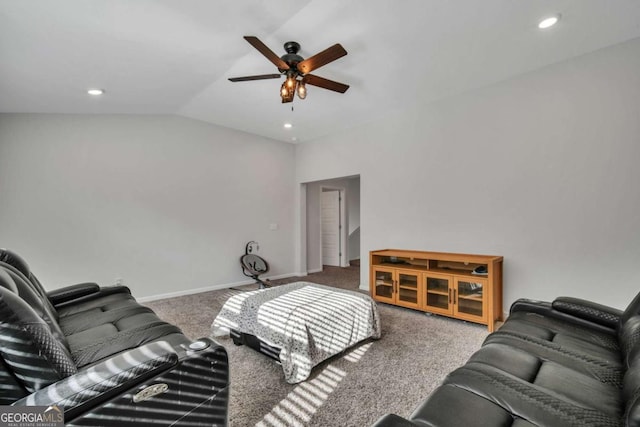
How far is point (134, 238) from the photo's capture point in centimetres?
420

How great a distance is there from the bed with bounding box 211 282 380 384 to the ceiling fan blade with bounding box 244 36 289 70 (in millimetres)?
2102

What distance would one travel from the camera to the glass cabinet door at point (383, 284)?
3.94 meters

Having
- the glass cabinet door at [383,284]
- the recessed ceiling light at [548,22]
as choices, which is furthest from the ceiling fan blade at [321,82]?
the glass cabinet door at [383,284]

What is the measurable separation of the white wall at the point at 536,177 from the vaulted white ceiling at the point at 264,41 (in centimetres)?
32

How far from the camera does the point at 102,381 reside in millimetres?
1029

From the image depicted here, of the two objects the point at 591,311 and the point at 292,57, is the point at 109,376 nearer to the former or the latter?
the point at 292,57

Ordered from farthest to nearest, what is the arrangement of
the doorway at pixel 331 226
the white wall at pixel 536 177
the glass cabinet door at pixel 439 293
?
the doorway at pixel 331 226 → the glass cabinet door at pixel 439 293 → the white wall at pixel 536 177

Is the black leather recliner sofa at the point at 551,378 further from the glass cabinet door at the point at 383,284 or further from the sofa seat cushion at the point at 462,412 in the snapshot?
the glass cabinet door at the point at 383,284

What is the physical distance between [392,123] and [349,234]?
13.1 feet

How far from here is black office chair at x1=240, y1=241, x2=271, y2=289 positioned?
501 cm

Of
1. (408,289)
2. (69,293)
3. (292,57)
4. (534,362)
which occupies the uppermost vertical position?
(292,57)

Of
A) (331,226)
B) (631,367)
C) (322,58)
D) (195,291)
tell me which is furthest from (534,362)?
(331,226)

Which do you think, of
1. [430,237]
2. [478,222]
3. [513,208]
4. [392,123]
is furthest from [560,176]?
[392,123]

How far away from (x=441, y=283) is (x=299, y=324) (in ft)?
6.78
